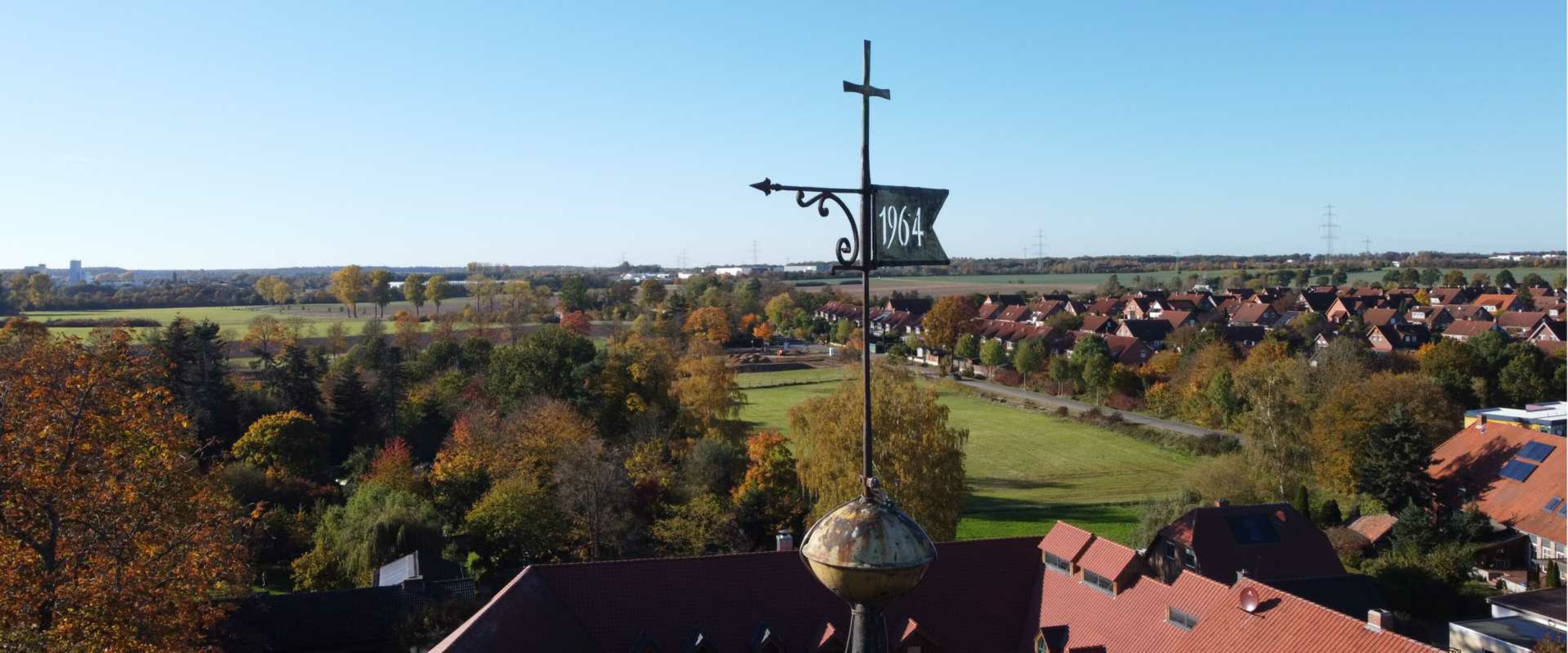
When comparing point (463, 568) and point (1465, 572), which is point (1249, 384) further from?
point (463, 568)

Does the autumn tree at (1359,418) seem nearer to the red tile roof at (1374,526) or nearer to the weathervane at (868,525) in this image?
the red tile roof at (1374,526)

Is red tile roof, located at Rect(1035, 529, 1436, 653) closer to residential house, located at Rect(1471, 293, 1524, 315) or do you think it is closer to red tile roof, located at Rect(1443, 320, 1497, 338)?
red tile roof, located at Rect(1443, 320, 1497, 338)

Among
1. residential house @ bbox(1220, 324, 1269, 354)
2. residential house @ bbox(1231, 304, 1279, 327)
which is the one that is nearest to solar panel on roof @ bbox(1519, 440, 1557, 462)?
residential house @ bbox(1220, 324, 1269, 354)

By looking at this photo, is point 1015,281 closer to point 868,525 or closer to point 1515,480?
point 1515,480

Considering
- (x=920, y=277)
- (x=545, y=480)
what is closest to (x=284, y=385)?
(x=545, y=480)

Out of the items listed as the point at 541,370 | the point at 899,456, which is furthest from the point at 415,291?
the point at 899,456

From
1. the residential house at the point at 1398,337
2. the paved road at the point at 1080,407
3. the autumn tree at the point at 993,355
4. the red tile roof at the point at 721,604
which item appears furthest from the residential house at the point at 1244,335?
the red tile roof at the point at 721,604
